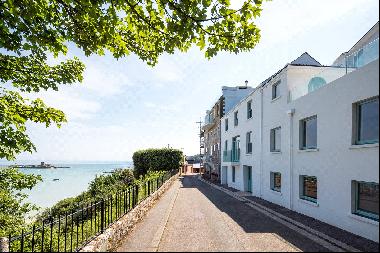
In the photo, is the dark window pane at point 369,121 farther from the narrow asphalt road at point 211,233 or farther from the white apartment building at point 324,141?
Result: the narrow asphalt road at point 211,233

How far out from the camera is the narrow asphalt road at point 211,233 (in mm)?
9070

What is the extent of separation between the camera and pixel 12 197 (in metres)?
14.2

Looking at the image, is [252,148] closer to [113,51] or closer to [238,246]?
[238,246]

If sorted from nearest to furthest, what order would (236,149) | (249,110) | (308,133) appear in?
(308,133) → (249,110) → (236,149)

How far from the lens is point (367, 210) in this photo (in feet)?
35.2

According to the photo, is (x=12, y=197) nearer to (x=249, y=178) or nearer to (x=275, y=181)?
(x=275, y=181)

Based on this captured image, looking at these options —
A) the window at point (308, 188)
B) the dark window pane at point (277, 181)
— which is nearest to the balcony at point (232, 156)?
the dark window pane at point (277, 181)

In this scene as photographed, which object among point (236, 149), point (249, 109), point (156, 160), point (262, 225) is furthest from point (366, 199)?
point (156, 160)

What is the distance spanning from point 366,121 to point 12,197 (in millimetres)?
14079

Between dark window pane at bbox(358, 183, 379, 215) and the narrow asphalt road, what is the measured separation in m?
2.34

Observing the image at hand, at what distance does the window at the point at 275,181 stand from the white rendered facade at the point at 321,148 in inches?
5.3

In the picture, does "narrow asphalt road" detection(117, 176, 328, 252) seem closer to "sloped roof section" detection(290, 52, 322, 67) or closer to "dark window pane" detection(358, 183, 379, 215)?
"dark window pane" detection(358, 183, 379, 215)

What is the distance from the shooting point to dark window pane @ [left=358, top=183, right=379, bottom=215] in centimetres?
1037

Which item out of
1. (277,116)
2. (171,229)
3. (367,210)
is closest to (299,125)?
(277,116)
